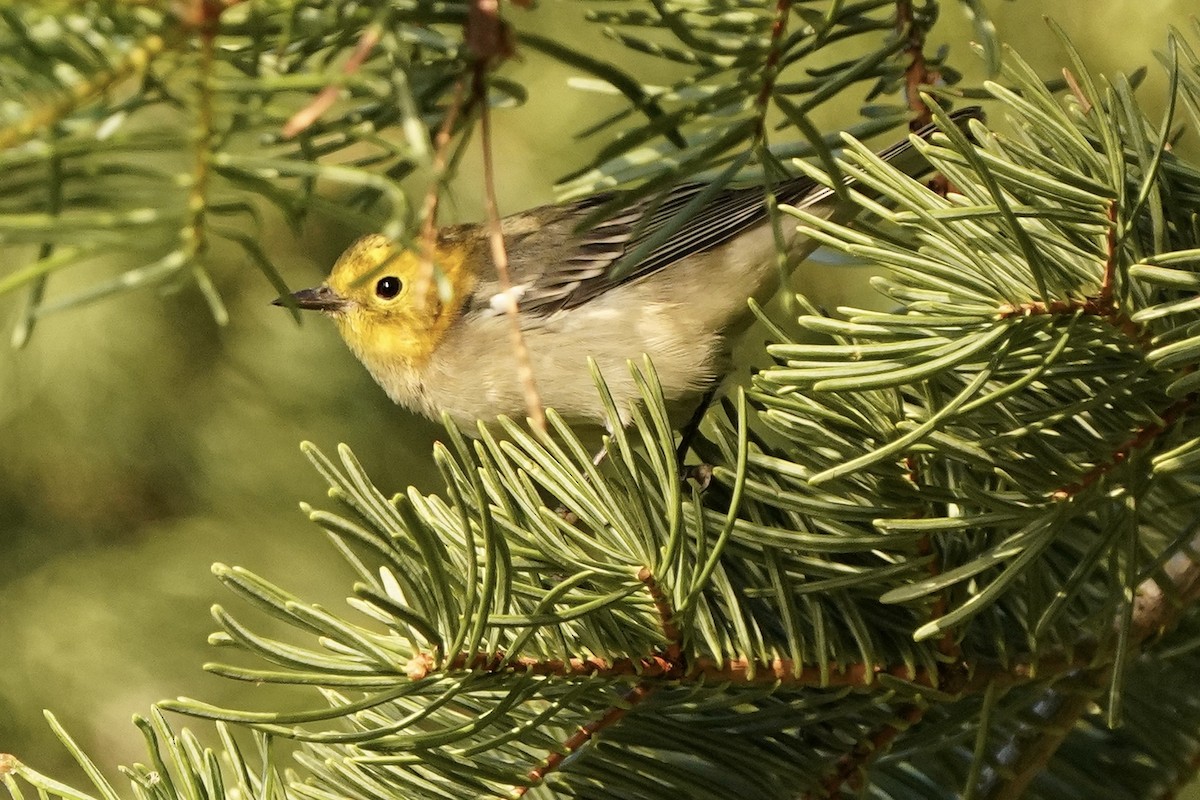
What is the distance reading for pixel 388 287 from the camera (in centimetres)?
327

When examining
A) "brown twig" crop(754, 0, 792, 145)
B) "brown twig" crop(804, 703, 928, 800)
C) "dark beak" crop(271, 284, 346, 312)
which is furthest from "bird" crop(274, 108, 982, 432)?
"brown twig" crop(754, 0, 792, 145)

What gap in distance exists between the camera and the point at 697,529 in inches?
48.3

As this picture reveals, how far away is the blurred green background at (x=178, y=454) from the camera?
2902 mm

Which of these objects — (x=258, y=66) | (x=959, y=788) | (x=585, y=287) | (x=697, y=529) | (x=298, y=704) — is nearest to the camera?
(x=258, y=66)

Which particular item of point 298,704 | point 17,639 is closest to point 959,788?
point 298,704

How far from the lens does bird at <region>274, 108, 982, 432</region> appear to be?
2789mm

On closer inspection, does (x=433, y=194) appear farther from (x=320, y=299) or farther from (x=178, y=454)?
(x=178, y=454)

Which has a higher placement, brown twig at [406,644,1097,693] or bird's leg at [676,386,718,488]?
bird's leg at [676,386,718,488]

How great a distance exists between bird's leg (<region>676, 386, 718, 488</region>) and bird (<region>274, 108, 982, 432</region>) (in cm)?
3

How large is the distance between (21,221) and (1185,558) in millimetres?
1447

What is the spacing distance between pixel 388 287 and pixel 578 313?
→ 22.1 inches

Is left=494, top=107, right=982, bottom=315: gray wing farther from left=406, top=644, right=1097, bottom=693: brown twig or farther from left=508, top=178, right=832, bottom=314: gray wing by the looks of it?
left=406, top=644, right=1097, bottom=693: brown twig

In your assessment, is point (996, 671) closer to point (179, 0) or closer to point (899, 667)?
point (899, 667)

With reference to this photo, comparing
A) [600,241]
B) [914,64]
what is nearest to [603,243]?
[600,241]
